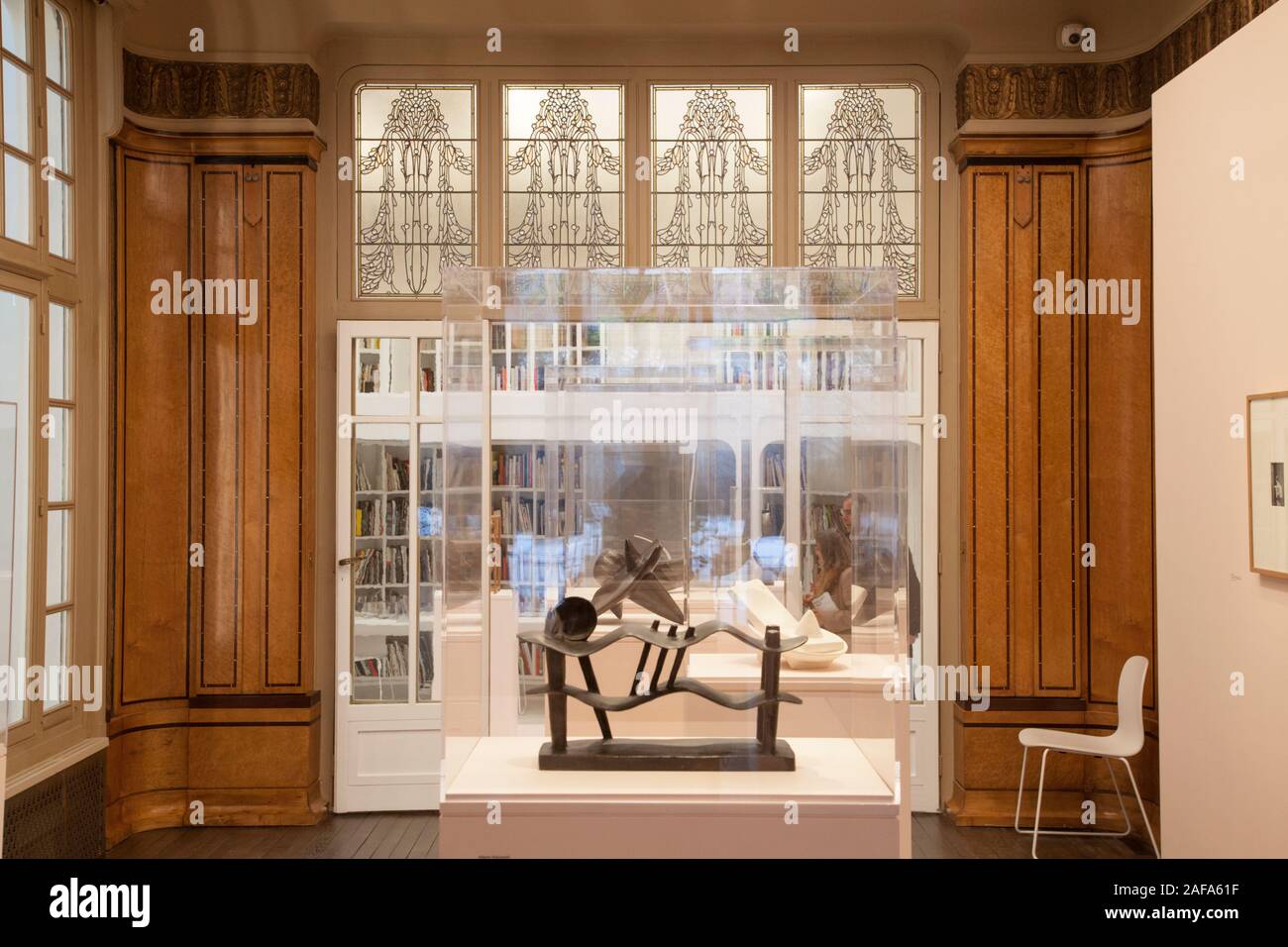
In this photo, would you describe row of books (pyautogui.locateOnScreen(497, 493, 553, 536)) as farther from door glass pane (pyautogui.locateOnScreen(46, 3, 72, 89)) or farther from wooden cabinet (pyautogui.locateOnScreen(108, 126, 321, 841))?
door glass pane (pyautogui.locateOnScreen(46, 3, 72, 89))

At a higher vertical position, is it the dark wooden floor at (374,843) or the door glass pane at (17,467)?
the door glass pane at (17,467)

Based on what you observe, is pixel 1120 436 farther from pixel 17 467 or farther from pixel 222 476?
pixel 17 467

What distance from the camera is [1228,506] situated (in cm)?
348

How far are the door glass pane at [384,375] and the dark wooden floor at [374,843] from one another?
2099mm

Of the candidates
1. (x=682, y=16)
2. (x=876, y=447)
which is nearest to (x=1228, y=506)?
(x=876, y=447)

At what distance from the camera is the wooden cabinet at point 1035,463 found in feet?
16.5

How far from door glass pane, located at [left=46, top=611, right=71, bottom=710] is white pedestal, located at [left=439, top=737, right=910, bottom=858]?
2380mm

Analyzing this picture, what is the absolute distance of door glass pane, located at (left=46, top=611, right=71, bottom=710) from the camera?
4.25 metres

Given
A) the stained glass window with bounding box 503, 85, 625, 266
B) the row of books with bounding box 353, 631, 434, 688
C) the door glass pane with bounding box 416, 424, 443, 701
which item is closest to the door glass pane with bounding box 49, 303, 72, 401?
the door glass pane with bounding box 416, 424, 443, 701

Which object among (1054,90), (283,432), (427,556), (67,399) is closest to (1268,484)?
(1054,90)

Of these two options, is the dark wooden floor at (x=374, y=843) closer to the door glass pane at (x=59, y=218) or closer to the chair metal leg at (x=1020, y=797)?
the chair metal leg at (x=1020, y=797)

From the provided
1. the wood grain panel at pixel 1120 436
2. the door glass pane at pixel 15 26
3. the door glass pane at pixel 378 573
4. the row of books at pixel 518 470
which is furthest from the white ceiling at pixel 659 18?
the row of books at pixel 518 470

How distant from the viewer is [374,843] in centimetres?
476

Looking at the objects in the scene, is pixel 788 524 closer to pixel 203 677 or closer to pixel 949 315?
pixel 949 315
